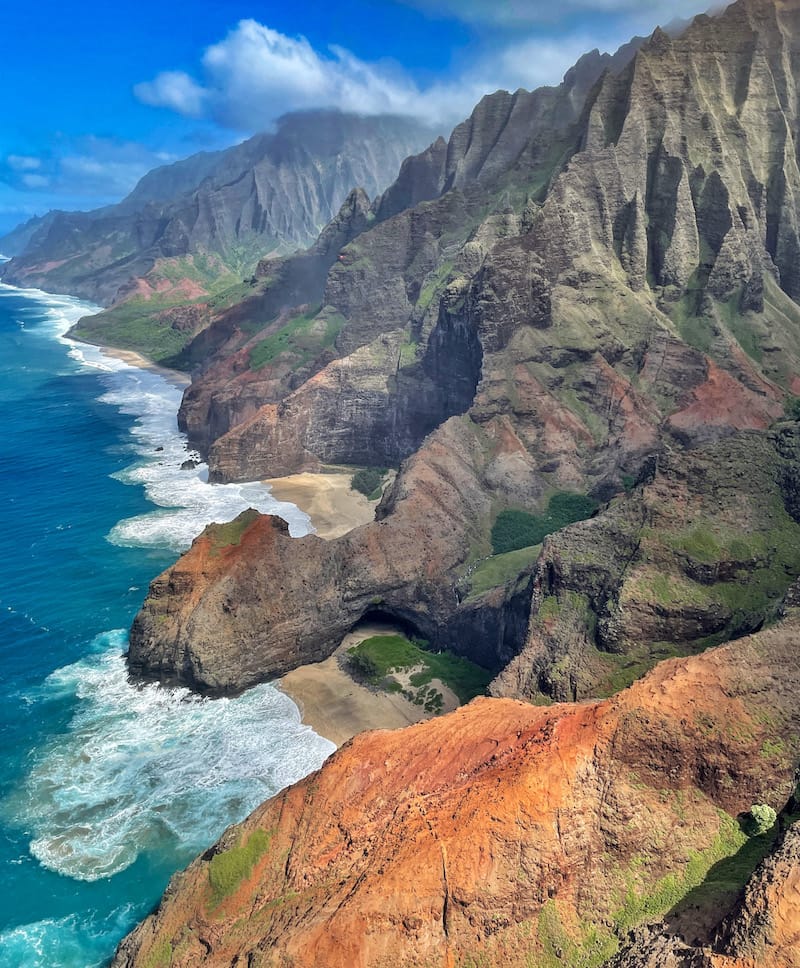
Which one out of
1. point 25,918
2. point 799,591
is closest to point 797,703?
point 799,591

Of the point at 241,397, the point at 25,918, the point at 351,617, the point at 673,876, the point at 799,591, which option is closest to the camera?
the point at 673,876

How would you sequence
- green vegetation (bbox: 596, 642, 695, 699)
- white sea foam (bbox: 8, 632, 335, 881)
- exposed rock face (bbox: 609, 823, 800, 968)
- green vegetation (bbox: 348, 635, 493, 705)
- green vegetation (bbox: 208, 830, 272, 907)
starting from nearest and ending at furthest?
exposed rock face (bbox: 609, 823, 800, 968) < green vegetation (bbox: 208, 830, 272, 907) < green vegetation (bbox: 596, 642, 695, 699) < white sea foam (bbox: 8, 632, 335, 881) < green vegetation (bbox: 348, 635, 493, 705)

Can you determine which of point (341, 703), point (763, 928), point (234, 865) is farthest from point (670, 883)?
point (341, 703)

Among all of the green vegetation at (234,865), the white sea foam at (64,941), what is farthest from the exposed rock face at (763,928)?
the white sea foam at (64,941)

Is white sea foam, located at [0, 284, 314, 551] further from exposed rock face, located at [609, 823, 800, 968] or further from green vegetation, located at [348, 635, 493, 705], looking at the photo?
exposed rock face, located at [609, 823, 800, 968]

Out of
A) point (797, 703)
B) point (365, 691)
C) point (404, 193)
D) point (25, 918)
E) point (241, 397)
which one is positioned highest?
point (404, 193)

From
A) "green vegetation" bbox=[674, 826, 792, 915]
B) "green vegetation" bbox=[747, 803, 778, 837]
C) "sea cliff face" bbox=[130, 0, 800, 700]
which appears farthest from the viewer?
"sea cliff face" bbox=[130, 0, 800, 700]

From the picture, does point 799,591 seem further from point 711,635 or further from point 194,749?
point 194,749

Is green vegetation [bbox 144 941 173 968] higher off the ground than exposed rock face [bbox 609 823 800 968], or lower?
lower

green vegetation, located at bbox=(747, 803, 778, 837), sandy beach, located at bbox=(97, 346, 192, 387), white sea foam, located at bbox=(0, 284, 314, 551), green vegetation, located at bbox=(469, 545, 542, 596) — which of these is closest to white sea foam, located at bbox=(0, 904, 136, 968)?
green vegetation, located at bbox=(747, 803, 778, 837)
